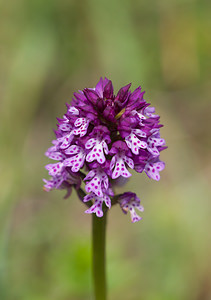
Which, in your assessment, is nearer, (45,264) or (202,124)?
(45,264)

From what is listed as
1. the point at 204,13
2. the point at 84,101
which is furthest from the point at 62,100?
the point at 84,101

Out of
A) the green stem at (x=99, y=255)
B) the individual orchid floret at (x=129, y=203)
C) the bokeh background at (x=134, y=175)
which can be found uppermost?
the bokeh background at (x=134, y=175)

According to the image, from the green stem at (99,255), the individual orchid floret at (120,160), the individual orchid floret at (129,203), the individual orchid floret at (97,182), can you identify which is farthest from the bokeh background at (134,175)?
the individual orchid floret at (120,160)

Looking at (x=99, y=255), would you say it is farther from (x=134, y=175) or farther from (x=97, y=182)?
(x=134, y=175)

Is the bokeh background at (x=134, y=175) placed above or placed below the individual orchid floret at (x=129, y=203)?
above

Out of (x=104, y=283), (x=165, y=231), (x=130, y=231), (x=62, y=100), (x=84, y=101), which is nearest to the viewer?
(x=84, y=101)

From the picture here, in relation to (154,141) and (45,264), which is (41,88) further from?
(154,141)

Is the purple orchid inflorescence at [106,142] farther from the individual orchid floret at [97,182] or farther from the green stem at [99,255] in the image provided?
the green stem at [99,255]
